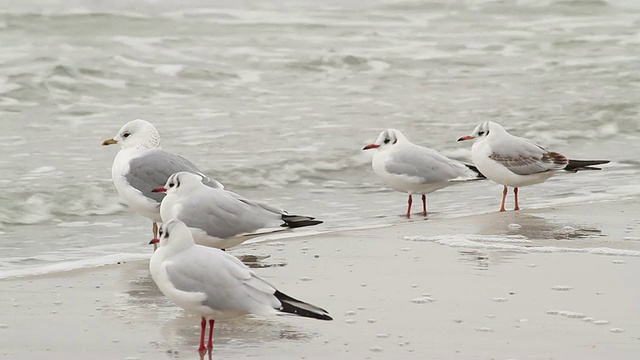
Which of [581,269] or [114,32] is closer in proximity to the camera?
[581,269]

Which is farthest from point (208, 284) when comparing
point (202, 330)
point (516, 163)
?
point (516, 163)

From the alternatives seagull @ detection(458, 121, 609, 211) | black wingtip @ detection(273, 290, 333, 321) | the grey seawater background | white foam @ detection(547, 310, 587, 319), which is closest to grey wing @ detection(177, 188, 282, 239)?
the grey seawater background

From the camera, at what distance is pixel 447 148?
11.6 meters

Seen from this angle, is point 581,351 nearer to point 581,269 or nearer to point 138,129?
point 581,269

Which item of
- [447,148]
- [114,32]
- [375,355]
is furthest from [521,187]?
[114,32]

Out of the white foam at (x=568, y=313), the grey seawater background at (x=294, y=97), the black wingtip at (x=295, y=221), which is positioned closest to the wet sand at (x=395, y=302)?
the white foam at (x=568, y=313)

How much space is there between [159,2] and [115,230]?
464 inches

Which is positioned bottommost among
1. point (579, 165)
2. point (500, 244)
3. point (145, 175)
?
point (500, 244)

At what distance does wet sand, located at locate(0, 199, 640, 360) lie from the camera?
207 inches

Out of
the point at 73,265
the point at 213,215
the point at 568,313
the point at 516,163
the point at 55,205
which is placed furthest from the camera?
the point at 516,163

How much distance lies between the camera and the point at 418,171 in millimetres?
9086

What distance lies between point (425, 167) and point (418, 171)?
0.07 m

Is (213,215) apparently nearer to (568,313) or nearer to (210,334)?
(210,334)

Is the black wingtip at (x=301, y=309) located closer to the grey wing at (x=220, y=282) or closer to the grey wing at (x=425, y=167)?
the grey wing at (x=220, y=282)
